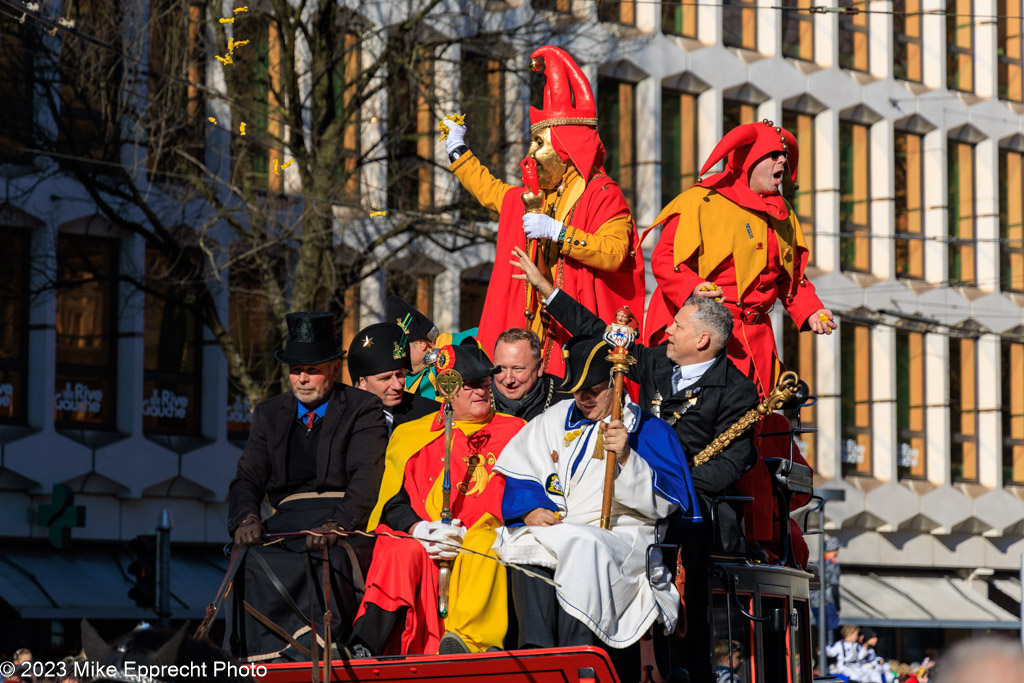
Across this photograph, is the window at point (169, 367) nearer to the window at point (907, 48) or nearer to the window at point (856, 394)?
the window at point (856, 394)

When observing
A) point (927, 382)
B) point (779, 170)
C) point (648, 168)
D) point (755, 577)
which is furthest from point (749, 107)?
point (755, 577)

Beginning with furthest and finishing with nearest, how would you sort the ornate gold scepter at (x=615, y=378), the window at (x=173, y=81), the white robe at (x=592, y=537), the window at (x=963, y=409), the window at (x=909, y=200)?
the window at (x=963, y=409) → the window at (x=909, y=200) → the window at (x=173, y=81) → the ornate gold scepter at (x=615, y=378) → the white robe at (x=592, y=537)

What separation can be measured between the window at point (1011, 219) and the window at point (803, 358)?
5.37 m

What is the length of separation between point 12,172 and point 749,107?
14536mm

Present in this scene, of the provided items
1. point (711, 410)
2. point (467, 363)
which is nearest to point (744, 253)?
point (711, 410)

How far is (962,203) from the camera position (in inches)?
1308

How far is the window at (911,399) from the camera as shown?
1257 inches

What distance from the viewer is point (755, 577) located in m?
7.48

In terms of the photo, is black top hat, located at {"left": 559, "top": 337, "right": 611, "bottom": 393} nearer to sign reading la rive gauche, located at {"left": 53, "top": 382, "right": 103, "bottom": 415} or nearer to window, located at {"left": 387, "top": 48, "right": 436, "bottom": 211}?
window, located at {"left": 387, "top": 48, "right": 436, "bottom": 211}

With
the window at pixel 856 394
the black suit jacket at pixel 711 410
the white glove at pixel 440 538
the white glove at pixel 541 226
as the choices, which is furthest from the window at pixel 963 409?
the white glove at pixel 440 538

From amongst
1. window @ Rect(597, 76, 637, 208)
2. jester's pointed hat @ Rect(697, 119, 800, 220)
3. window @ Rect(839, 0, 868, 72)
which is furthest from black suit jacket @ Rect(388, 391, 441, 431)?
window @ Rect(839, 0, 868, 72)

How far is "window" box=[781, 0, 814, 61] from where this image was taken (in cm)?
3045

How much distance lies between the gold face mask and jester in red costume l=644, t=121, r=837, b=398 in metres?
0.62

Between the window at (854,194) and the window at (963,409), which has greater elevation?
the window at (854,194)
